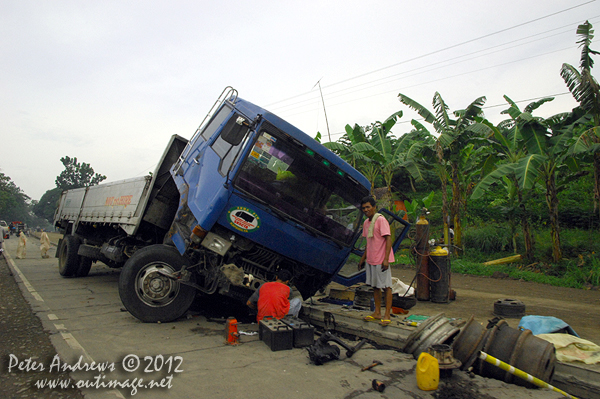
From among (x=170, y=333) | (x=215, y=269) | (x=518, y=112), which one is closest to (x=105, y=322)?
(x=170, y=333)

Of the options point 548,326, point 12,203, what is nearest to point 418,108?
point 548,326

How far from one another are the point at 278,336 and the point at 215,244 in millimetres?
1415

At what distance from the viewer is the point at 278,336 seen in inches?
170

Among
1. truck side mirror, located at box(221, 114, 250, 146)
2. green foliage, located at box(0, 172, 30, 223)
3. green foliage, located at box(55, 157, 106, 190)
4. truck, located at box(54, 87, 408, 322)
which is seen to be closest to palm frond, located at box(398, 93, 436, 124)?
truck, located at box(54, 87, 408, 322)

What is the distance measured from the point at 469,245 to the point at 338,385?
1329 cm

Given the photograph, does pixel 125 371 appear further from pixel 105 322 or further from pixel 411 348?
pixel 411 348

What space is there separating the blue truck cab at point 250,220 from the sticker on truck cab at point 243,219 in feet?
0.04

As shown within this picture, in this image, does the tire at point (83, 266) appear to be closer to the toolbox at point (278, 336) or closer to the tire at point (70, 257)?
the tire at point (70, 257)

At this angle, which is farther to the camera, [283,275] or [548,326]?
[283,275]

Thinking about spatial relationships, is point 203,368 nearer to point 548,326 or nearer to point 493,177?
point 548,326

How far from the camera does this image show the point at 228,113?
593 centimetres

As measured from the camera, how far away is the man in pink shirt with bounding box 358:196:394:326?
497 cm

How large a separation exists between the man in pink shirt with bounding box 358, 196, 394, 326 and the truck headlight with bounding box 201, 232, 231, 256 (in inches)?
73.8

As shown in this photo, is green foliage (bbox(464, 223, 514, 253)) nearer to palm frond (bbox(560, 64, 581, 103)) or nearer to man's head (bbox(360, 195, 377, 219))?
palm frond (bbox(560, 64, 581, 103))
